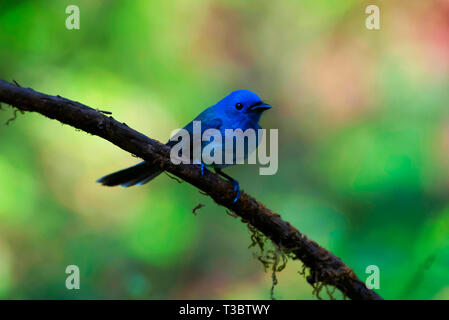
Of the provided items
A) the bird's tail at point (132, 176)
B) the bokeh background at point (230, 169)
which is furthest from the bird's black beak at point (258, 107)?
the bokeh background at point (230, 169)

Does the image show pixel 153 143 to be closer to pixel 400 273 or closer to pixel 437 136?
pixel 400 273

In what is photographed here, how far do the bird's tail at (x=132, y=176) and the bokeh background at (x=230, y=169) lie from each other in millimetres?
1357

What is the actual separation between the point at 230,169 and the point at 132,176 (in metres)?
2.22

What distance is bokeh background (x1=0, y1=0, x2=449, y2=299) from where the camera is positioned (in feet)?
14.7

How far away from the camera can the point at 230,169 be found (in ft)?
17.9

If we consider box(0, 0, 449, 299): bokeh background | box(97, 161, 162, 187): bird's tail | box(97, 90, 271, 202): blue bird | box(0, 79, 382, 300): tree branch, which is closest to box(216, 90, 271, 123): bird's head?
box(97, 90, 271, 202): blue bird

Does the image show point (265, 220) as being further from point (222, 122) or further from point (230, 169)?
point (230, 169)

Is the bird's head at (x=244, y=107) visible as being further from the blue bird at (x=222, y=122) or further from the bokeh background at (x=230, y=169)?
the bokeh background at (x=230, y=169)

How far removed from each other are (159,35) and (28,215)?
8.01 feet

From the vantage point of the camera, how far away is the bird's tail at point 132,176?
3279 mm

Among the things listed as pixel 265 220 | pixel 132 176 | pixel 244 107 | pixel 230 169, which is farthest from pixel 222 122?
pixel 230 169

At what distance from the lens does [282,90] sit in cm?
571

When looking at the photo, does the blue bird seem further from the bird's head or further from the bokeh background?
the bokeh background

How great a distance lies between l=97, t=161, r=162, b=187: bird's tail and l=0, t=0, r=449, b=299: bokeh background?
4.45ft
